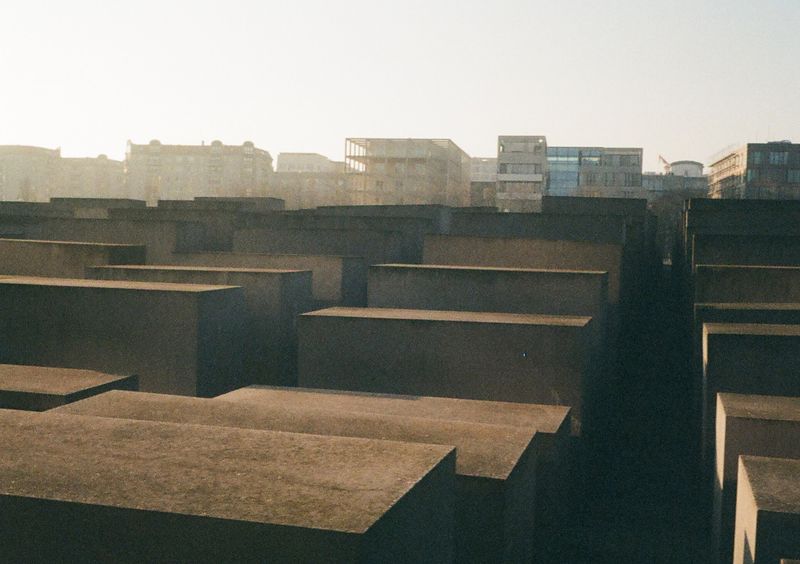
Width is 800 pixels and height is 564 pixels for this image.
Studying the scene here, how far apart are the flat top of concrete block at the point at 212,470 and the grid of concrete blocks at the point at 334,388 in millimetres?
16

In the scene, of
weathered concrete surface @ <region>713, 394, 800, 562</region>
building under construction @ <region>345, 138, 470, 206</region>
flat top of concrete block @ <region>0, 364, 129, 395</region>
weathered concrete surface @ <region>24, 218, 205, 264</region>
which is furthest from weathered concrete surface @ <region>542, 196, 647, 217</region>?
building under construction @ <region>345, 138, 470, 206</region>

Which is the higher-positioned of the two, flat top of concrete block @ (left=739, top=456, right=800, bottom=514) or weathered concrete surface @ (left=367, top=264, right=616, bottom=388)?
weathered concrete surface @ (left=367, top=264, right=616, bottom=388)

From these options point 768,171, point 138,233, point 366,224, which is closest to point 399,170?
point 768,171

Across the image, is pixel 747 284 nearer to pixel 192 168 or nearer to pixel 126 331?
pixel 126 331

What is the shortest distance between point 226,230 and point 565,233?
7.33 meters

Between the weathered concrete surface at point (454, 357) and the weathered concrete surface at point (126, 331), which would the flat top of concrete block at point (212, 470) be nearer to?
the weathered concrete surface at point (454, 357)

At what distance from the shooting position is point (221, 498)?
3205mm

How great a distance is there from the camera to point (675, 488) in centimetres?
933

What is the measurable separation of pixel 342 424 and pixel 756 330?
185 inches

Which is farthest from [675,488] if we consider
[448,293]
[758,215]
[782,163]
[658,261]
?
[782,163]

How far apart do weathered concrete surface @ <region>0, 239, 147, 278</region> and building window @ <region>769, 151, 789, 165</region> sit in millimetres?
58679

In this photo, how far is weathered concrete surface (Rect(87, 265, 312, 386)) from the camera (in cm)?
1159

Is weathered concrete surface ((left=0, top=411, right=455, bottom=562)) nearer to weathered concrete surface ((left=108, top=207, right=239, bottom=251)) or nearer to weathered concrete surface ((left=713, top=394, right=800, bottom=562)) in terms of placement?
weathered concrete surface ((left=713, top=394, right=800, bottom=562))

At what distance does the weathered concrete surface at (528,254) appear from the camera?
1309 cm
